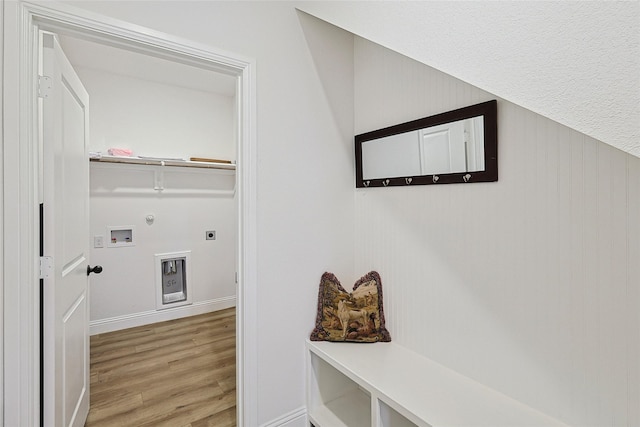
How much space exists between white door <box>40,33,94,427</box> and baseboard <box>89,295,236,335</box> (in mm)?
1493

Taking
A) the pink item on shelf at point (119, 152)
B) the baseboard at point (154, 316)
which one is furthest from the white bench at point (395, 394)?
the pink item on shelf at point (119, 152)

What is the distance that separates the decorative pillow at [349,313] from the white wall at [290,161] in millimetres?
63

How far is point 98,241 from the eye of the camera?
3.12m

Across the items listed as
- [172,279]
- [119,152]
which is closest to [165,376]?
[172,279]

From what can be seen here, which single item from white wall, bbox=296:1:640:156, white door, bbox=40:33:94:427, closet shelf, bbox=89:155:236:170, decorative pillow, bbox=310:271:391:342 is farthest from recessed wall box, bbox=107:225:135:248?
white wall, bbox=296:1:640:156

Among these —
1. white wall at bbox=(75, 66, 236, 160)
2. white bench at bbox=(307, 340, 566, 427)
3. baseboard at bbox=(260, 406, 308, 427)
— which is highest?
white wall at bbox=(75, 66, 236, 160)

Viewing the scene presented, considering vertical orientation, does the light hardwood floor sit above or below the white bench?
below

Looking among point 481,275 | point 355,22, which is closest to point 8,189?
point 355,22

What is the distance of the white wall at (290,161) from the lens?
160 cm

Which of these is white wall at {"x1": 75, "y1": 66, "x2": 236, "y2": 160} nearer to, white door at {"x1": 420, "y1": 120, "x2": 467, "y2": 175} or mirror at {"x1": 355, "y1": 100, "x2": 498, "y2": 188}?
mirror at {"x1": 355, "y1": 100, "x2": 498, "y2": 188}

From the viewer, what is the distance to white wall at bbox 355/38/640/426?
104cm

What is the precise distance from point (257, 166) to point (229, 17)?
29.0 inches

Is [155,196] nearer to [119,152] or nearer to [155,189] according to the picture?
[155,189]

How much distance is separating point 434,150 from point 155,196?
3038 mm
